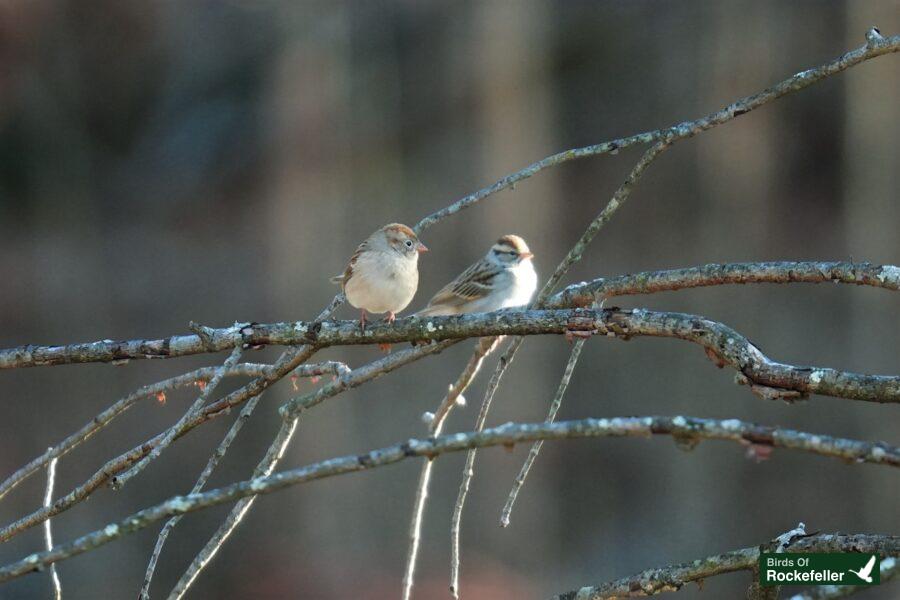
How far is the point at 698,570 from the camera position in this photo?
2803mm

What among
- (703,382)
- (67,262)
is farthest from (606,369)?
(67,262)

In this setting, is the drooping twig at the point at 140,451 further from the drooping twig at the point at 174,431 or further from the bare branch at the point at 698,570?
the bare branch at the point at 698,570

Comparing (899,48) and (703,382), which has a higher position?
(703,382)

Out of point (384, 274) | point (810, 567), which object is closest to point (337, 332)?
point (810, 567)

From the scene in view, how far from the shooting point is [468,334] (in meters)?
2.70

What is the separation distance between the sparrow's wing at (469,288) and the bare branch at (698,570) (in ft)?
11.8

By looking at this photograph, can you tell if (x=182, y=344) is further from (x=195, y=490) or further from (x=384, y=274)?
(x=384, y=274)

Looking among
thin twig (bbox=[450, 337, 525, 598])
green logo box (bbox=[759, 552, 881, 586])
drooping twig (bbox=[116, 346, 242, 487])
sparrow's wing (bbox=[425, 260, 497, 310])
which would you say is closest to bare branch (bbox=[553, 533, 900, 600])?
green logo box (bbox=[759, 552, 881, 586])

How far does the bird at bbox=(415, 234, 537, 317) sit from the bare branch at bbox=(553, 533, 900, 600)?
11.4ft

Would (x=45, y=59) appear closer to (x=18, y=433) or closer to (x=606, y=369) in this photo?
(x=18, y=433)

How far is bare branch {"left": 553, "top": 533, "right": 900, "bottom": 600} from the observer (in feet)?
9.12

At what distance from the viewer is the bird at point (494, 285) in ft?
21.0

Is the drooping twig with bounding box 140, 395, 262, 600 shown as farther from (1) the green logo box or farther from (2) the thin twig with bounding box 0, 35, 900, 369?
(1) the green logo box

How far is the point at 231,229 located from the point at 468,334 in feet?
31.2
